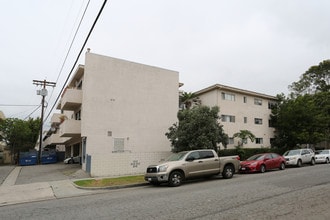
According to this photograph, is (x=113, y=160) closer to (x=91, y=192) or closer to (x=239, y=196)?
(x=91, y=192)

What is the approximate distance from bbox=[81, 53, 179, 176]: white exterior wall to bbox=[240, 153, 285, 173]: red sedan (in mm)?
6373

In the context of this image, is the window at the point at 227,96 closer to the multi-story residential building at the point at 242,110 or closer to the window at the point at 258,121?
the multi-story residential building at the point at 242,110

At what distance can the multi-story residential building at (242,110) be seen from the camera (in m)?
30.8

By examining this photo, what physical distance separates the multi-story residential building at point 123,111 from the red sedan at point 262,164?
→ 6.35 meters

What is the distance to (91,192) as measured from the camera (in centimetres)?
1249

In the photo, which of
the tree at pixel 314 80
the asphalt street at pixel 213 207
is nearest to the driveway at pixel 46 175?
the asphalt street at pixel 213 207

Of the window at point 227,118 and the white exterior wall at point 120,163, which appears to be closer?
the white exterior wall at point 120,163

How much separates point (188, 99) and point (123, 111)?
1206cm

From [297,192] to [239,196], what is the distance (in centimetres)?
229

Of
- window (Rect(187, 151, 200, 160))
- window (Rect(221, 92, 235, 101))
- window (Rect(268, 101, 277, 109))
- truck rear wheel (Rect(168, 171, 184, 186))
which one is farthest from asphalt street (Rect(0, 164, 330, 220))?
window (Rect(268, 101, 277, 109))

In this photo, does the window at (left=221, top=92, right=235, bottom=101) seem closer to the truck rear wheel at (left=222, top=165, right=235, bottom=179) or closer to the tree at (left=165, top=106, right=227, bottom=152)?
the tree at (left=165, top=106, right=227, bottom=152)

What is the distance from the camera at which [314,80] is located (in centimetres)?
4553

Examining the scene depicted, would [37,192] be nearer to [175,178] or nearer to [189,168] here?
[175,178]

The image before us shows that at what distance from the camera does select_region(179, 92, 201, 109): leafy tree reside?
32.2 m
